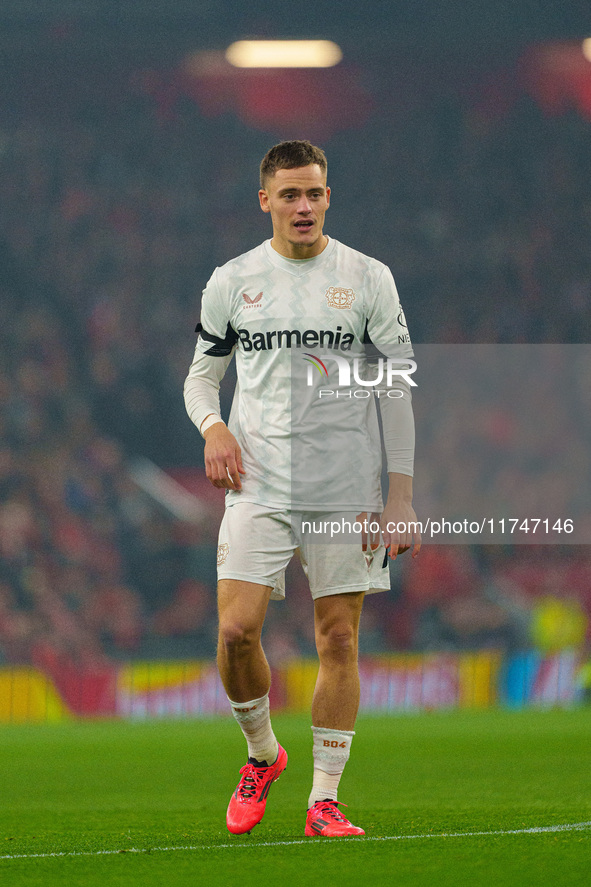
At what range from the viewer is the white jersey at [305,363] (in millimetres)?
3672

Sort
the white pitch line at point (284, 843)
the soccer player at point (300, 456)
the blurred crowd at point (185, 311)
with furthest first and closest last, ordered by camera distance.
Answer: the blurred crowd at point (185, 311)
the soccer player at point (300, 456)
the white pitch line at point (284, 843)

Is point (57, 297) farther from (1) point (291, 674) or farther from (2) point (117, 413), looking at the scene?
(1) point (291, 674)

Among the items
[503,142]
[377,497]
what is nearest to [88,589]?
[503,142]

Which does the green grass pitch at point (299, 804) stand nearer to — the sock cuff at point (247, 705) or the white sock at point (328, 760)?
the white sock at point (328, 760)

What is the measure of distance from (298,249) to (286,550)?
35.2 inches

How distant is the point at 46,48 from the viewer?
13570 millimetres

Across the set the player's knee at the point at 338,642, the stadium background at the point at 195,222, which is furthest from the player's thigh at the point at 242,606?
the stadium background at the point at 195,222

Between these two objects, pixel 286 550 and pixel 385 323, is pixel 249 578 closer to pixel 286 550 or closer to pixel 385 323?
pixel 286 550

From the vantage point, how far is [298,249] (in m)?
3.73

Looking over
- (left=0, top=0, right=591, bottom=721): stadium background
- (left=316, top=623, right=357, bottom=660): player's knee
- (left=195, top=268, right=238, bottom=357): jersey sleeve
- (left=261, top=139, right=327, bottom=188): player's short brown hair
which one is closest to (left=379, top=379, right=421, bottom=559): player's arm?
(left=316, top=623, right=357, bottom=660): player's knee

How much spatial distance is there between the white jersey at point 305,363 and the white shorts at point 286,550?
0.05 metres

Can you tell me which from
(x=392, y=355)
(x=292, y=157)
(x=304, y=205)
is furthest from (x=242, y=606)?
(x=292, y=157)

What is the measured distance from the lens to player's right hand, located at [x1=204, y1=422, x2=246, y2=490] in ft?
11.9

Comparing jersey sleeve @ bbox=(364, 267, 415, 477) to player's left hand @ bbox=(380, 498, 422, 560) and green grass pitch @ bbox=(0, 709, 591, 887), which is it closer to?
player's left hand @ bbox=(380, 498, 422, 560)
